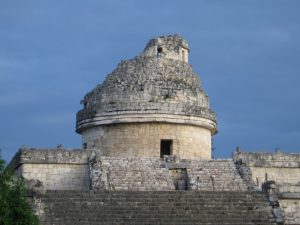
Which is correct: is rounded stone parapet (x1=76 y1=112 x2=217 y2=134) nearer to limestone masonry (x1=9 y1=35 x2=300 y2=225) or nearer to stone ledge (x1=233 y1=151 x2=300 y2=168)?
limestone masonry (x1=9 y1=35 x2=300 y2=225)

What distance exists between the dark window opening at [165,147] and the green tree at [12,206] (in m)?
9.13

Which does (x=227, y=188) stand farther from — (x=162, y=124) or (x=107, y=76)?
(x=107, y=76)

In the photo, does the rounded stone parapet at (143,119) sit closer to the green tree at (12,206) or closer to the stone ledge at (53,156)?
the stone ledge at (53,156)

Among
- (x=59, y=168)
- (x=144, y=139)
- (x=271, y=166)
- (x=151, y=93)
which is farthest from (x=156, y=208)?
(x=151, y=93)

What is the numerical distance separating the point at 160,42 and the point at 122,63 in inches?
57.0

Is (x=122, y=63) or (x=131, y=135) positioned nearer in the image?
(x=131, y=135)

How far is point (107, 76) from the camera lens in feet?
82.4

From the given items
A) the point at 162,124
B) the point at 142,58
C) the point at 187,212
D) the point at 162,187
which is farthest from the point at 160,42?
the point at 187,212

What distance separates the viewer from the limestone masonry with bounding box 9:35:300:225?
1770 centimetres

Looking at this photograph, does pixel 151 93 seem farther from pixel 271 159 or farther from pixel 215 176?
pixel 271 159

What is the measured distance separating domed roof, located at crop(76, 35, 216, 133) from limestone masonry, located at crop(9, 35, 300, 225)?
0.03m

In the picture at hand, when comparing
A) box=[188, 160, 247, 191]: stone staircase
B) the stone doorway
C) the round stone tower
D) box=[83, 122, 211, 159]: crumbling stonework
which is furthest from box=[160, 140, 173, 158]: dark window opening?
the stone doorway

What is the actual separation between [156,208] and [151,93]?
6655 millimetres

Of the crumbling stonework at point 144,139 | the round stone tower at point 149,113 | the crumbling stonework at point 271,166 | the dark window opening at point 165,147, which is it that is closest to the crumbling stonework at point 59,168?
the round stone tower at point 149,113
